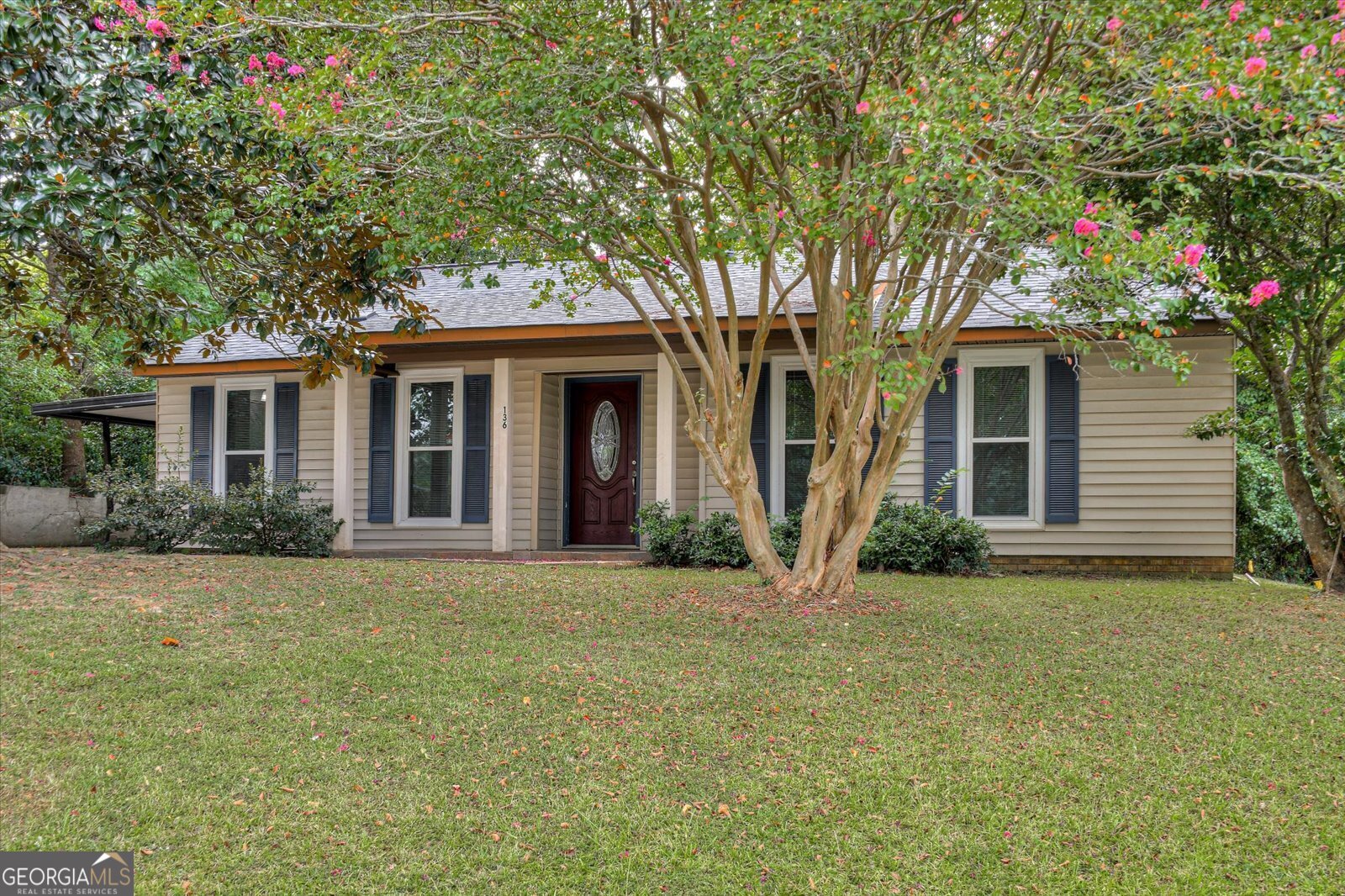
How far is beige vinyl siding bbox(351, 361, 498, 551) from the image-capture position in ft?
37.2

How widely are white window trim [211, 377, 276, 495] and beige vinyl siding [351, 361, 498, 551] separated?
120 centimetres

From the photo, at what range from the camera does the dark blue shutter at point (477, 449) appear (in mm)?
11227

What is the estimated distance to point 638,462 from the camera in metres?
11.5

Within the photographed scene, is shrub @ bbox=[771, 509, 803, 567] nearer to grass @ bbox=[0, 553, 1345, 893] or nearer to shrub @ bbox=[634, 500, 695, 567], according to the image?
shrub @ bbox=[634, 500, 695, 567]

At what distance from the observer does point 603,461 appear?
11.8 meters

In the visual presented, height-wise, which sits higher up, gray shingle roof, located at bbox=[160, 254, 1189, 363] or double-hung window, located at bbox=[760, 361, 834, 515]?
gray shingle roof, located at bbox=[160, 254, 1189, 363]

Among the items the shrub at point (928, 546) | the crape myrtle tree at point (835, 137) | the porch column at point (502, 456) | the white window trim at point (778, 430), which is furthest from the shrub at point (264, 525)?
the shrub at point (928, 546)

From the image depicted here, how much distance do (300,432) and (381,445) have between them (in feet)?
4.15

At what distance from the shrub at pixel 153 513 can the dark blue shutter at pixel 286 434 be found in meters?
1.02

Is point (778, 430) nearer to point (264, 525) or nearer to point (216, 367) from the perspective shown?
point (264, 525)

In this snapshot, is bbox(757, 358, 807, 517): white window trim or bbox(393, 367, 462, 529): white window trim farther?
bbox(393, 367, 462, 529): white window trim

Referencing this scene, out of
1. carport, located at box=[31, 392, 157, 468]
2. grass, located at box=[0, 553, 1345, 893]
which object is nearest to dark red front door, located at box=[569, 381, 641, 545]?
grass, located at box=[0, 553, 1345, 893]

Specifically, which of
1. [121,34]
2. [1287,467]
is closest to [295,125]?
[121,34]

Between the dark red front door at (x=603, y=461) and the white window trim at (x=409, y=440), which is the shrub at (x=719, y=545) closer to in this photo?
the dark red front door at (x=603, y=461)
